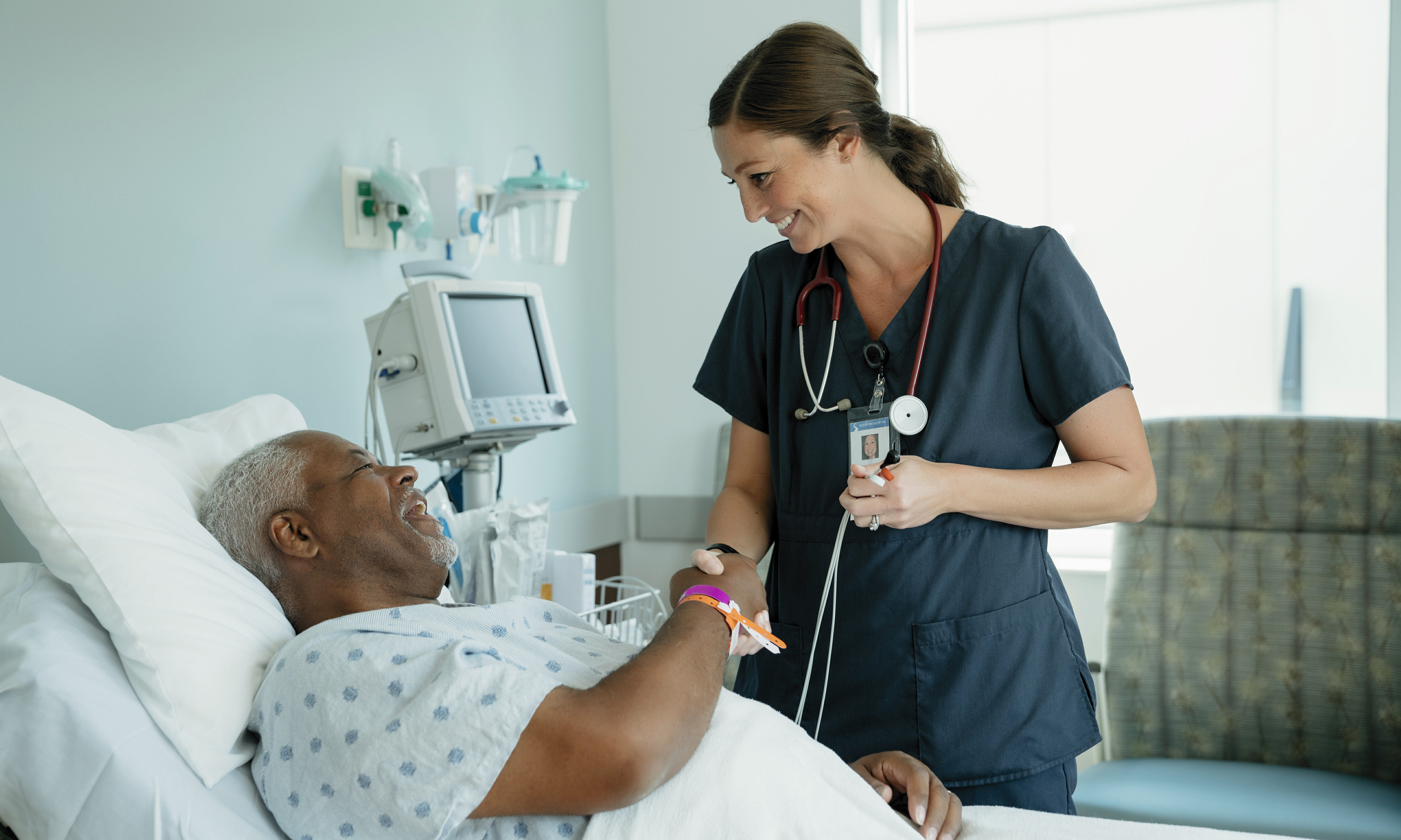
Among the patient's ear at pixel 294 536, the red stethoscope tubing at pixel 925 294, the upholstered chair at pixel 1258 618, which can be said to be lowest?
the upholstered chair at pixel 1258 618

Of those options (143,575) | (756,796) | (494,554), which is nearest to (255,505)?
(143,575)

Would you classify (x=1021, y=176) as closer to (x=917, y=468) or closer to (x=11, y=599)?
(x=917, y=468)

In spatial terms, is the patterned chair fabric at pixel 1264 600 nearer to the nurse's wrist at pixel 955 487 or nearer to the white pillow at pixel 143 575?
the nurse's wrist at pixel 955 487

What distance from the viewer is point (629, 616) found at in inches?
99.7

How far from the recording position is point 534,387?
6.23ft

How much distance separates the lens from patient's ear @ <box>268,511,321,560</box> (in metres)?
1.25

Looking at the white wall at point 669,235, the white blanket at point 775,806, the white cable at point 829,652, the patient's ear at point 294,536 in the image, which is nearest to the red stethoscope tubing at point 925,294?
the white cable at point 829,652

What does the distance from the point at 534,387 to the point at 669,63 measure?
1.45m

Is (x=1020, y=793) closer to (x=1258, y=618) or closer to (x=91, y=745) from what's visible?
(x=91, y=745)

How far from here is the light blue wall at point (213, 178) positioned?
143 centimetres

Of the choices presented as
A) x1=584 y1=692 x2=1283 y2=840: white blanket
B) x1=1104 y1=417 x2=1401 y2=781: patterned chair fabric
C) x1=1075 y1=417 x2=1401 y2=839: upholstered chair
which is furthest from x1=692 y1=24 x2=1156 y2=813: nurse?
x1=1104 y1=417 x2=1401 y2=781: patterned chair fabric

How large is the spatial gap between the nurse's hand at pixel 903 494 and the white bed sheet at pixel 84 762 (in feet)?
2.32

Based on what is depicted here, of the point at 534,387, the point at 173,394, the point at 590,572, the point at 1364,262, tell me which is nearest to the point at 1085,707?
the point at 590,572

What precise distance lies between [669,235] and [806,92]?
1748mm
